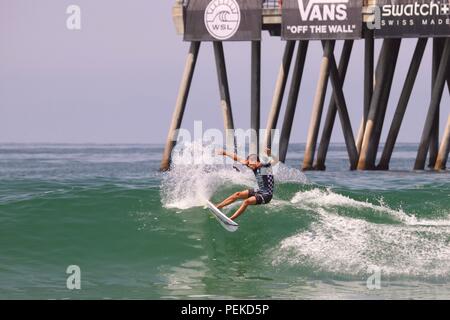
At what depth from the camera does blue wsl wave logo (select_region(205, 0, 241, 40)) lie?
33.5 m

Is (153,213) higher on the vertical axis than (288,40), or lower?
lower

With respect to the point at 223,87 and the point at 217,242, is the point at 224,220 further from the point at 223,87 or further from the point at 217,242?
the point at 223,87

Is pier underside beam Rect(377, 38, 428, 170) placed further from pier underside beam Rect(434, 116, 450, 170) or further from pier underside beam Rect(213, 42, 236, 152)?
pier underside beam Rect(213, 42, 236, 152)

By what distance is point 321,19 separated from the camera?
32781 mm

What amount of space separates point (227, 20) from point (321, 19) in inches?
123

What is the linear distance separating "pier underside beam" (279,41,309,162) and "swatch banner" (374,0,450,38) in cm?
313

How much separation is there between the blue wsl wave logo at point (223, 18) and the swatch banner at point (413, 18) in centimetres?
463

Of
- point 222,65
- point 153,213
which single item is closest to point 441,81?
point 222,65

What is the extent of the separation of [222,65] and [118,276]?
17673mm

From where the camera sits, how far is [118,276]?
1786cm

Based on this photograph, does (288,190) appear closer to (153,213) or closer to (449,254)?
(153,213)

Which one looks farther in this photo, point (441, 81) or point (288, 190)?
point (441, 81)

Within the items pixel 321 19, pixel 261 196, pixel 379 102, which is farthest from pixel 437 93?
pixel 261 196
